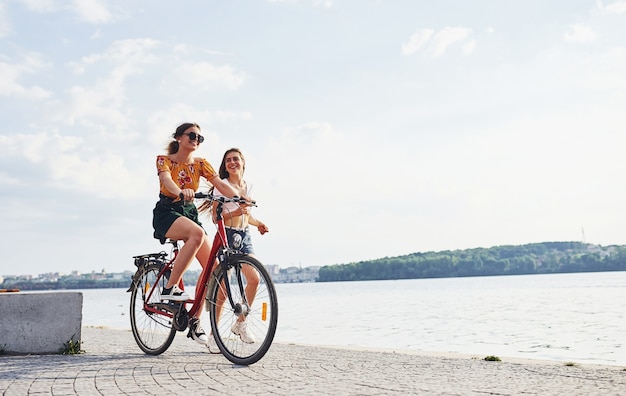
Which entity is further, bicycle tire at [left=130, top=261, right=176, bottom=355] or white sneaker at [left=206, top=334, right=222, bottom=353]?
bicycle tire at [left=130, top=261, right=176, bottom=355]

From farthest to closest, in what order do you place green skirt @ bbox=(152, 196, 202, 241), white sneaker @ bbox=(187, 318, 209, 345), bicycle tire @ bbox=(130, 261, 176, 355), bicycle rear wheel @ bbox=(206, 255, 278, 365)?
1. bicycle tire @ bbox=(130, 261, 176, 355)
2. green skirt @ bbox=(152, 196, 202, 241)
3. white sneaker @ bbox=(187, 318, 209, 345)
4. bicycle rear wheel @ bbox=(206, 255, 278, 365)

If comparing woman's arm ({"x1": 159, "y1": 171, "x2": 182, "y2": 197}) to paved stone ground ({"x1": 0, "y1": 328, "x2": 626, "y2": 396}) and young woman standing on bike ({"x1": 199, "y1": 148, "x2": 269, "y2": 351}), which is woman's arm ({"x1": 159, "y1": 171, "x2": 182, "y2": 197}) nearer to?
young woman standing on bike ({"x1": 199, "y1": 148, "x2": 269, "y2": 351})

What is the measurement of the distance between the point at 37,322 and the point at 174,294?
71.3 inches

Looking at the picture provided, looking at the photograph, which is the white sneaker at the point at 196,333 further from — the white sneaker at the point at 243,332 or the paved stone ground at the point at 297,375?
the white sneaker at the point at 243,332

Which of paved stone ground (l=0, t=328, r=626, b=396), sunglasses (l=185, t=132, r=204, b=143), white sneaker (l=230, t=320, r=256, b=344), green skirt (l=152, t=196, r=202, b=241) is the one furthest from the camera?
sunglasses (l=185, t=132, r=204, b=143)

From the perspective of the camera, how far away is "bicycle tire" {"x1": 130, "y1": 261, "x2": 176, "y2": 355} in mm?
6910

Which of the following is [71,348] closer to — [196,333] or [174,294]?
[174,294]

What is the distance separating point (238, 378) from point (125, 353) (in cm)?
261

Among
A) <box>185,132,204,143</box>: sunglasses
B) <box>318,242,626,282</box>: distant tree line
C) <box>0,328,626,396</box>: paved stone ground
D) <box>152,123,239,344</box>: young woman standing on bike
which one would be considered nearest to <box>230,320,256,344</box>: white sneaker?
<box>0,328,626,396</box>: paved stone ground

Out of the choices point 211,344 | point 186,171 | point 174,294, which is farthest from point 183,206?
point 211,344

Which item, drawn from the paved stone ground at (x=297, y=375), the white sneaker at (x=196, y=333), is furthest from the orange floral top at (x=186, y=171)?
the paved stone ground at (x=297, y=375)

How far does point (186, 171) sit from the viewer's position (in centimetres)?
676

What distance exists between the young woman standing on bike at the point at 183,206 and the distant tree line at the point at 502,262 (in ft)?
382

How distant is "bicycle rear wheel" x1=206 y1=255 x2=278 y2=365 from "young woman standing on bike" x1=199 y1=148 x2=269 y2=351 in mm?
13
